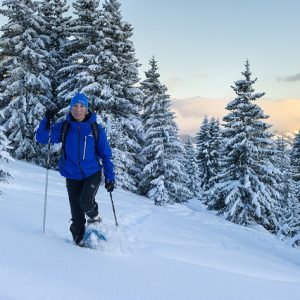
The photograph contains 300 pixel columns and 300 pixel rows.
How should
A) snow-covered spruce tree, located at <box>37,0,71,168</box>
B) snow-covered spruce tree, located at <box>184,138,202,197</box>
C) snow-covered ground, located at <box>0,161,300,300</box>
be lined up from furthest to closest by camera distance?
snow-covered spruce tree, located at <box>184,138,202,197</box>
snow-covered spruce tree, located at <box>37,0,71,168</box>
snow-covered ground, located at <box>0,161,300,300</box>

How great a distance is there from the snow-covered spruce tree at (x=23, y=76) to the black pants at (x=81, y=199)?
20.6 m

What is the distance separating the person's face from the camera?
518 cm

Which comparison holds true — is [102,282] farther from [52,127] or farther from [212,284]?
[52,127]

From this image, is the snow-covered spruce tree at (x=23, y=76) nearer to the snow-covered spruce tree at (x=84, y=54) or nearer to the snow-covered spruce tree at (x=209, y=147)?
the snow-covered spruce tree at (x=84, y=54)

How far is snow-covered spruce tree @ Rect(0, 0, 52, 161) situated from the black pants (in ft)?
67.7

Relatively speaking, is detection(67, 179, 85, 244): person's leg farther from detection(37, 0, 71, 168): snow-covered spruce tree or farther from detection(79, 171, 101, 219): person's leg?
detection(37, 0, 71, 168): snow-covered spruce tree

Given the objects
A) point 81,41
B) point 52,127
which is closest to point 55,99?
point 81,41

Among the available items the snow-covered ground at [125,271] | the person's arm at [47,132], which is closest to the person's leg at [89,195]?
the snow-covered ground at [125,271]

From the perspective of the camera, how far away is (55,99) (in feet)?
89.7

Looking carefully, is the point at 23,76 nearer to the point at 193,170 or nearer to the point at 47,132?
the point at 47,132

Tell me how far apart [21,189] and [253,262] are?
8350 millimetres

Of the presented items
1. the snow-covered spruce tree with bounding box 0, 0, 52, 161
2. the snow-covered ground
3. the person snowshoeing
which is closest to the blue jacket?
the person snowshoeing

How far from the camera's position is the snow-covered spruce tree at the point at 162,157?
82.8ft

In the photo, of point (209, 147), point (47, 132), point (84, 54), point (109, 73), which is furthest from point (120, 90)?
point (209, 147)
